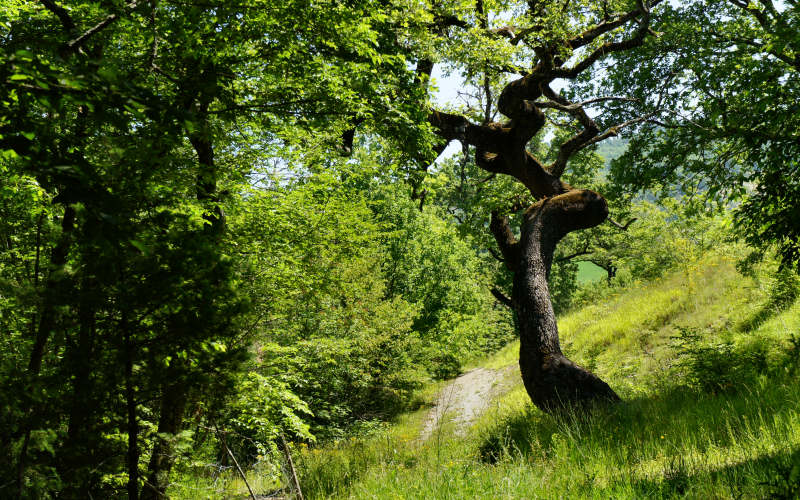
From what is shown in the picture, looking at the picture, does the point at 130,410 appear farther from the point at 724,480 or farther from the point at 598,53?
the point at 598,53

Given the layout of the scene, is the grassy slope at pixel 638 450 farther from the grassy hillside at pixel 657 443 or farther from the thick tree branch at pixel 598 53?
the thick tree branch at pixel 598 53

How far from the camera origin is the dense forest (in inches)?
101

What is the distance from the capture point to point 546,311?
688 cm

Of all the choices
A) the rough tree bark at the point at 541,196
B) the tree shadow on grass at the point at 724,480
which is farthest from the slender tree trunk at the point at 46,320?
the rough tree bark at the point at 541,196

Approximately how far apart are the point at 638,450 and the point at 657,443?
307 mm

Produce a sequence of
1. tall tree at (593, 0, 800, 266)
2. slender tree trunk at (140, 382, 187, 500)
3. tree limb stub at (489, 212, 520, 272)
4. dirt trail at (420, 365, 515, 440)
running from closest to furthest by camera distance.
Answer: slender tree trunk at (140, 382, 187, 500)
tall tree at (593, 0, 800, 266)
tree limb stub at (489, 212, 520, 272)
dirt trail at (420, 365, 515, 440)

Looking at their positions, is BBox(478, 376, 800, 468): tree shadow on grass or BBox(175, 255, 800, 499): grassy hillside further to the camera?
BBox(478, 376, 800, 468): tree shadow on grass

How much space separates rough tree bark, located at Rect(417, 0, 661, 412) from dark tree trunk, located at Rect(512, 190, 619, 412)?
14 mm

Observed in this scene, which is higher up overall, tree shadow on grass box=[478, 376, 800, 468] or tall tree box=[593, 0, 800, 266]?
tall tree box=[593, 0, 800, 266]

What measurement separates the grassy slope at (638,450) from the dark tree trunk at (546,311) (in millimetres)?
453

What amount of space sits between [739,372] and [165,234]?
6.87m

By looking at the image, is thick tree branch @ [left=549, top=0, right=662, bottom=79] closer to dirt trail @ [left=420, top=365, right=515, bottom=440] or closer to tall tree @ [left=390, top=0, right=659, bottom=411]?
tall tree @ [left=390, top=0, right=659, bottom=411]

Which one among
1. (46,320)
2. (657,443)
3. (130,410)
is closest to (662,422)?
(657,443)

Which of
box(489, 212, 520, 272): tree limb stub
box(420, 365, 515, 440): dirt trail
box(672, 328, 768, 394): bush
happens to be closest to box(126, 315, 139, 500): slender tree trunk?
box(672, 328, 768, 394): bush
